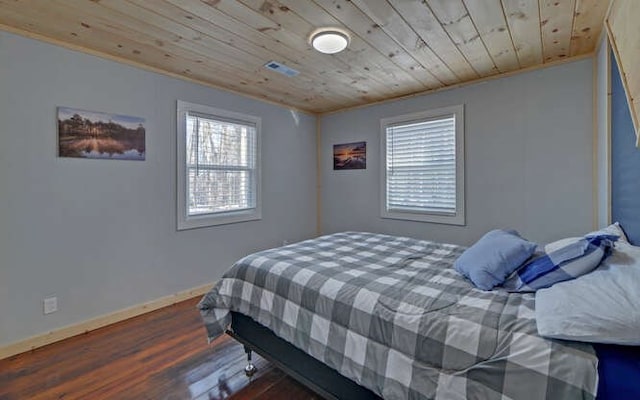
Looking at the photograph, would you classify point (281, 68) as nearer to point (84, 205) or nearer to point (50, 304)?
point (84, 205)

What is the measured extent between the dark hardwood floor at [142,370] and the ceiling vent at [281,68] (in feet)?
8.08

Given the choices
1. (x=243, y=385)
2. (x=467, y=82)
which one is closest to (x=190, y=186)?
(x=243, y=385)

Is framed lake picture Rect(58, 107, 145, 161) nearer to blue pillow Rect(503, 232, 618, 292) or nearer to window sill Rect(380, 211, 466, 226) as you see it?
window sill Rect(380, 211, 466, 226)

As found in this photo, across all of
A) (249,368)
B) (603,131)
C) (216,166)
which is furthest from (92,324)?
(603,131)

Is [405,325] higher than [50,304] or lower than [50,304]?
higher

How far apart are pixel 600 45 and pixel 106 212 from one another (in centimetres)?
440

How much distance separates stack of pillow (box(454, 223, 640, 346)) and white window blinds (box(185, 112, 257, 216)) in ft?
9.04

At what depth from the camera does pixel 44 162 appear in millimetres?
2375

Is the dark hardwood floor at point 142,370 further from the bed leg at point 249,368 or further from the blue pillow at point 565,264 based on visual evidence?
the blue pillow at point 565,264

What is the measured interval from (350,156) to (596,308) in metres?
3.55

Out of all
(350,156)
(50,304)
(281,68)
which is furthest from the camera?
(350,156)

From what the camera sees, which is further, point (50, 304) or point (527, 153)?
point (527, 153)

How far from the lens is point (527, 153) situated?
117 inches

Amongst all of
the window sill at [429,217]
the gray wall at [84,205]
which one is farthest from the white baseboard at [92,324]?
the window sill at [429,217]
